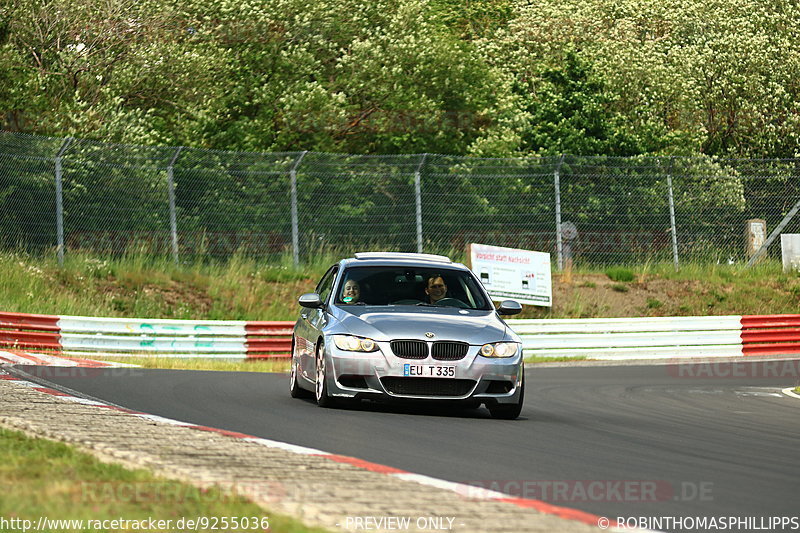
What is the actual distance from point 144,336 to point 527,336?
24.3ft

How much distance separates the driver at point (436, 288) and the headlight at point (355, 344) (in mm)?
1620

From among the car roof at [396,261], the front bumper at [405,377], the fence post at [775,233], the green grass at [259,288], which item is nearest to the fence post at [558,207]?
the green grass at [259,288]

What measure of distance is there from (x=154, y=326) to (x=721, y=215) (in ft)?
44.2

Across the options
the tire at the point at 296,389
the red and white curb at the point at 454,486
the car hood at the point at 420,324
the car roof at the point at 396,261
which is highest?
the car roof at the point at 396,261

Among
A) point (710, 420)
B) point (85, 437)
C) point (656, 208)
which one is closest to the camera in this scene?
point (85, 437)

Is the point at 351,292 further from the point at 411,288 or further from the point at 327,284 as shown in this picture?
the point at 327,284

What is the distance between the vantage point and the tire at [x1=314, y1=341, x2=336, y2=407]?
11.9 m

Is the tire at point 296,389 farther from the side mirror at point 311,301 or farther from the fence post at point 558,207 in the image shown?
the fence post at point 558,207

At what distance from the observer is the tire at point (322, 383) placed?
468 inches

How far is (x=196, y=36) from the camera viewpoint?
36.1m

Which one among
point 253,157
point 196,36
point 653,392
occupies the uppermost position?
point 196,36

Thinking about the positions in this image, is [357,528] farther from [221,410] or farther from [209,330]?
[209,330]

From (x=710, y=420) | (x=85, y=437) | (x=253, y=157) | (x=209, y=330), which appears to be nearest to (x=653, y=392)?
(x=710, y=420)

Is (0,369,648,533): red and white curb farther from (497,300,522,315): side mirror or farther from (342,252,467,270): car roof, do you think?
(497,300,522,315): side mirror
